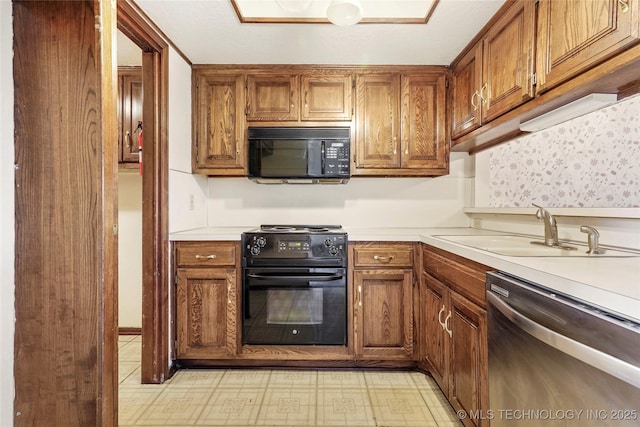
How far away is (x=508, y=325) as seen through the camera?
110 cm

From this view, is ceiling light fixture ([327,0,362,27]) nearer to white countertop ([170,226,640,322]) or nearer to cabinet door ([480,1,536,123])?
cabinet door ([480,1,536,123])

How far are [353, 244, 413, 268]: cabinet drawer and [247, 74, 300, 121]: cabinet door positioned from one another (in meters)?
1.10

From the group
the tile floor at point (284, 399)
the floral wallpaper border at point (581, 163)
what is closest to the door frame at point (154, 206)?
the tile floor at point (284, 399)

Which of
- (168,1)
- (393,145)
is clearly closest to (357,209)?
(393,145)

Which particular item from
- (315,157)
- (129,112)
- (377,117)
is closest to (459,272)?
(315,157)

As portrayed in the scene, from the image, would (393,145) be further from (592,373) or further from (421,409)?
(592,373)

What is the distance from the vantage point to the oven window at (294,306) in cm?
211

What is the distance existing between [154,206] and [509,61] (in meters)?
2.15

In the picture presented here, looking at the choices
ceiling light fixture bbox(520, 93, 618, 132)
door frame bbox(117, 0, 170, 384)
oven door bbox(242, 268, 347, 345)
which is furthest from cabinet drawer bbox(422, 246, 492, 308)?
door frame bbox(117, 0, 170, 384)

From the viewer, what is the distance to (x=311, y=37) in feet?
6.49

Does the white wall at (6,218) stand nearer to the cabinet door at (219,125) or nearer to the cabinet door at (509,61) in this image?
the cabinet door at (219,125)

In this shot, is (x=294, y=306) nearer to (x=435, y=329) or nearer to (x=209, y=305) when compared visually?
(x=209, y=305)

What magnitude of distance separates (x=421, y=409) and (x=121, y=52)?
297 centimetres

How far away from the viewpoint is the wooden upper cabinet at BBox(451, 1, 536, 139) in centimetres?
151
